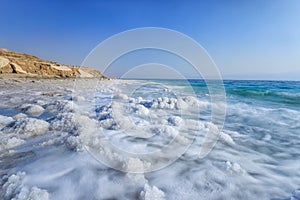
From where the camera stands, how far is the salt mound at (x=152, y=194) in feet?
5.36

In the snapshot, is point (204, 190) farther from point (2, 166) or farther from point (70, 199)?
point (2, 166)

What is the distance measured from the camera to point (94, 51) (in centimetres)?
309

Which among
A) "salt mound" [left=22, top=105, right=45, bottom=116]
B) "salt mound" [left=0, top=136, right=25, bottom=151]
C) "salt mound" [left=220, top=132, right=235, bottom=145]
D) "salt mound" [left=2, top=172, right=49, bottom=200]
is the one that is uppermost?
"salt mound" [left=22, top=105, right=45, bottom=116]

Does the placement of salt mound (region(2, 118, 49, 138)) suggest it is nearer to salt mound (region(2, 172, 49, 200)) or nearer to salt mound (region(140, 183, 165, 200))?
salt mound (region(2, 172, 49, 200))

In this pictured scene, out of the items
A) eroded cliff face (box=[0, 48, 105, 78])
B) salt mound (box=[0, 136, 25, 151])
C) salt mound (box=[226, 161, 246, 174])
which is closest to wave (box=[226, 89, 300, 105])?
salt mound (box=[226, 161, 246, 174])

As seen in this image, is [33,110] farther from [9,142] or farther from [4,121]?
[9,142]

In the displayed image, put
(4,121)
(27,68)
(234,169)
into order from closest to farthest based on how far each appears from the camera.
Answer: (234,169), (4,121), (27,68)

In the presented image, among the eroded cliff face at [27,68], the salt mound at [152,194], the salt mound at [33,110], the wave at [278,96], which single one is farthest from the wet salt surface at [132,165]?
the eroded cliff face at [27,68]

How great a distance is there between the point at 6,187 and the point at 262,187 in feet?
7.87

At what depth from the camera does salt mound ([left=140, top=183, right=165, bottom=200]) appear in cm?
163

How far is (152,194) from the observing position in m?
1.66

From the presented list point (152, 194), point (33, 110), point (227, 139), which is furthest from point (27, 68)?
point (152, 194)

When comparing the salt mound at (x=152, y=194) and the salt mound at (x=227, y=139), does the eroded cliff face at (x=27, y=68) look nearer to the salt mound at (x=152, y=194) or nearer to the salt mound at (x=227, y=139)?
the salt mound at (x=227, y=139)

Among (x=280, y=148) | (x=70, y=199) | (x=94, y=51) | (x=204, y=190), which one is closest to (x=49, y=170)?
(x=70, y=199)
